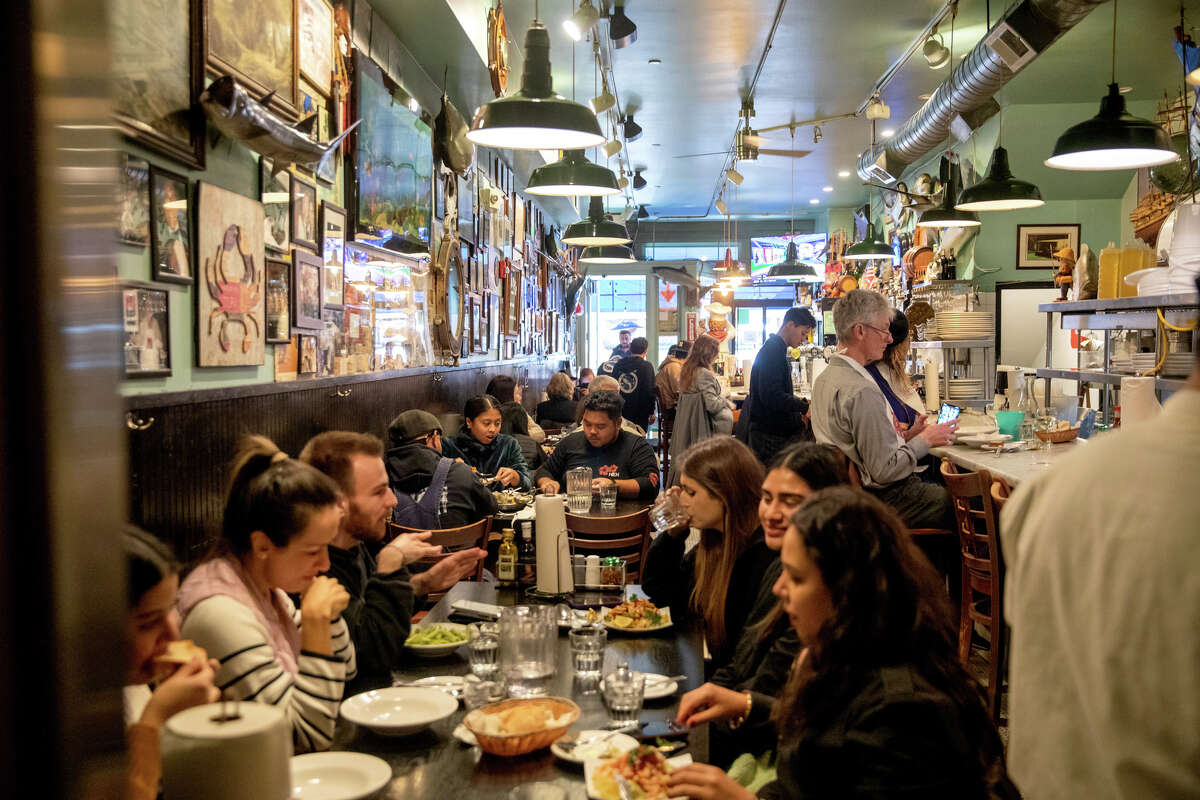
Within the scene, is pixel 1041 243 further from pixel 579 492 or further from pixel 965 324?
pixel 579 492

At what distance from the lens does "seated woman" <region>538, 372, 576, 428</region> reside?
1048 cm

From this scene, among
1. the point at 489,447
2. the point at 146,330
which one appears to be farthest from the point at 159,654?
the point at 489,447

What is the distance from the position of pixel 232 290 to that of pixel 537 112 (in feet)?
4.38

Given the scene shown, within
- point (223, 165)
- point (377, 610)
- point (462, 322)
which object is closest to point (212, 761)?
point (377, 610)

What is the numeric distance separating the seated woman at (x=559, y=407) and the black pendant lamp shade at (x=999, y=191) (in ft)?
16.0

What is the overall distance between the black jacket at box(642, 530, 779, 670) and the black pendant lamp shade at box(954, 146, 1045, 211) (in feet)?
13.9

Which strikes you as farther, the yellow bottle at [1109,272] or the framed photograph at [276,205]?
the yellow bottle at [1109,272]

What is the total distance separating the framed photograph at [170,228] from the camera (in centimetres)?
315

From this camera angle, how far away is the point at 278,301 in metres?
4.22

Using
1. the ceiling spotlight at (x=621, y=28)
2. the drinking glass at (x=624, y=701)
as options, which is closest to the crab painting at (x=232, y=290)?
the drinking glass at (x=624, y=701)

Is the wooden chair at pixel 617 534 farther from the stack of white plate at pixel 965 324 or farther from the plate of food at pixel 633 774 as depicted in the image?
the stack of white plate at pixel 965 324

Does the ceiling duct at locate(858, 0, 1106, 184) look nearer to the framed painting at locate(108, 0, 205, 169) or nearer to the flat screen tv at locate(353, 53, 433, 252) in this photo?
the flat screen tv at locate(353, 53, 433, 252)

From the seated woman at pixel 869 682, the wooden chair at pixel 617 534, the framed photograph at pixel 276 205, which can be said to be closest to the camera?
the seated woman at pixel 869 682

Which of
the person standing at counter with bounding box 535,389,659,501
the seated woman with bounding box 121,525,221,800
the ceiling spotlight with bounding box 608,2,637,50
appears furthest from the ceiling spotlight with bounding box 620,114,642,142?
the seated woman with bounding box 121,525,221,800
